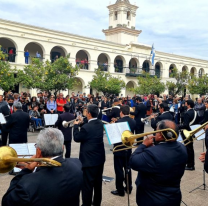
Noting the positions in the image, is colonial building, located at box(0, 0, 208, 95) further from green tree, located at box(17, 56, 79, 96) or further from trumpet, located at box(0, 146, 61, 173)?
trumpet, located at box(0, 146, 61, 173)

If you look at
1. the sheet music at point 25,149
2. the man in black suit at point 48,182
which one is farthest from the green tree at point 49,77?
the man in black suit at point 48,182

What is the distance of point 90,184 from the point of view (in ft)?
14.0

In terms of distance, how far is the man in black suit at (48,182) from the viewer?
203cm

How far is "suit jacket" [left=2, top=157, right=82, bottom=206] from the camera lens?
79.7 inches

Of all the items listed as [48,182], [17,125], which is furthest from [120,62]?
[48,182]

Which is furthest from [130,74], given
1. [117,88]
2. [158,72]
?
[117,88]

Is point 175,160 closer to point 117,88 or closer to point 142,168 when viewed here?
point 142,168

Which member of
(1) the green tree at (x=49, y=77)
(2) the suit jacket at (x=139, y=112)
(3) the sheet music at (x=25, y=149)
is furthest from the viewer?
(1) the green tree at (x=49, y=77)

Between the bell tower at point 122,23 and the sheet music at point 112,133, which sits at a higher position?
the bell tower at point 122,23

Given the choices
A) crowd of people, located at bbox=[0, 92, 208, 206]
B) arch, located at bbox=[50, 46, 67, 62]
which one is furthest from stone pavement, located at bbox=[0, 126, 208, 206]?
arch, located at bbox=[50, 46, 67, 62]

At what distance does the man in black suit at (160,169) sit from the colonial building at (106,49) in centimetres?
2162

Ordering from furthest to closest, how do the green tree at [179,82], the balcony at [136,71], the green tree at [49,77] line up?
the balcony at [136,71] < the green tree at [179,82] < the green tree at [49,77]

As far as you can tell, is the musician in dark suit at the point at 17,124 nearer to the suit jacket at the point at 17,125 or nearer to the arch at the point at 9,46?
the suit jacket at the point at 17,125

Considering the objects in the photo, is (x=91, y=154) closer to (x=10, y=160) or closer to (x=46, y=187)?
(x=46, y=187)
